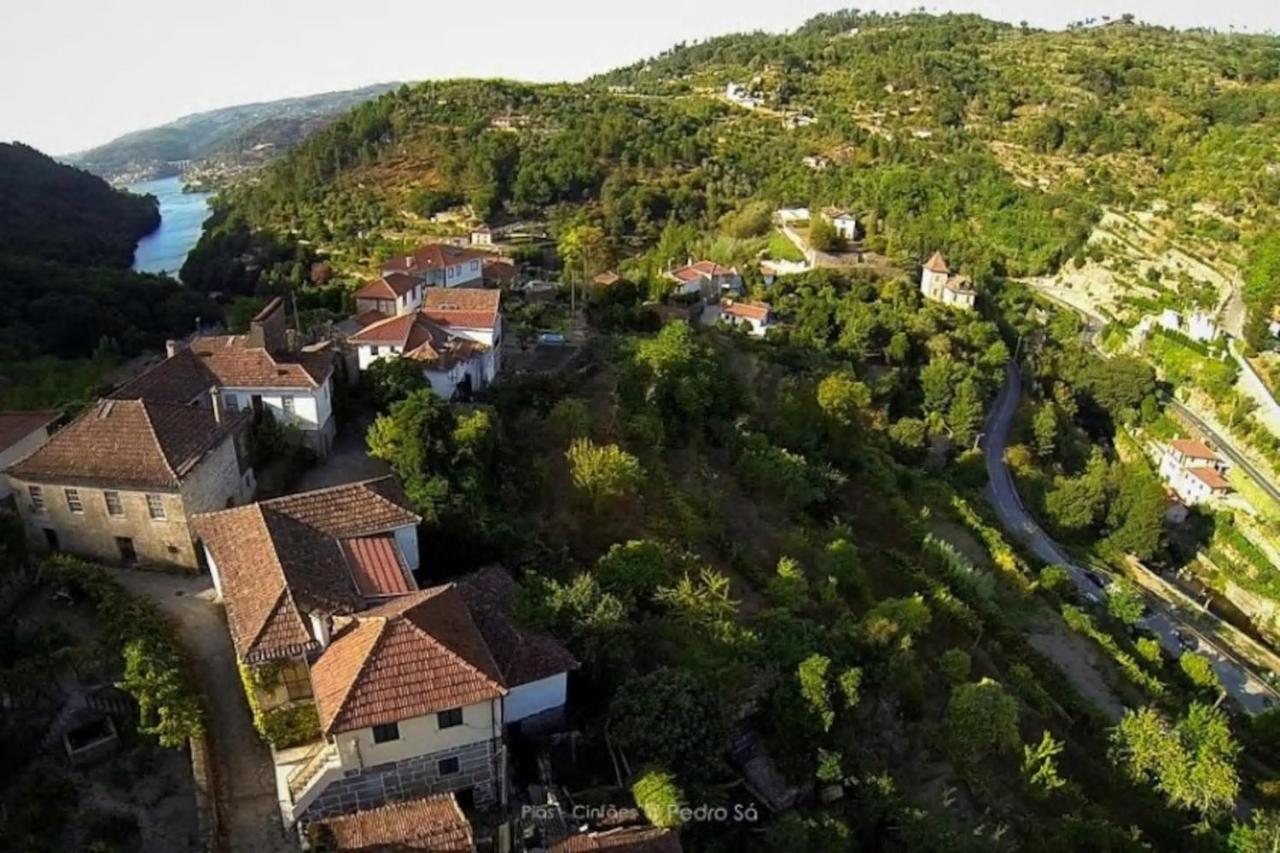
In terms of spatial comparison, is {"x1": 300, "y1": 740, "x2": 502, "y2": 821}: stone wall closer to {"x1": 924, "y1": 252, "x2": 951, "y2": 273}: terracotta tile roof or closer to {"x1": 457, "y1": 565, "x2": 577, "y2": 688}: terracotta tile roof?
{"x1": 457, "y1": 565, "x2": 577, "y2": 688}: terracotta tile roof

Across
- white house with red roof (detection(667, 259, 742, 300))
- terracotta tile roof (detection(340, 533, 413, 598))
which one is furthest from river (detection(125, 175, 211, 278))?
terracotta tile roof (detection(340, 533, 413, 598))

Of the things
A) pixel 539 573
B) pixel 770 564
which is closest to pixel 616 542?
pixel 539 573

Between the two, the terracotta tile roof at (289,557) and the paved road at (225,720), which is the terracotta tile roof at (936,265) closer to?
the terracotta tile roof at (289,557)

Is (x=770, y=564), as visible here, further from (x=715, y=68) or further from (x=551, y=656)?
(x=715, y=68)

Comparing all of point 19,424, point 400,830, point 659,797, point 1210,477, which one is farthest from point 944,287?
point 400,830

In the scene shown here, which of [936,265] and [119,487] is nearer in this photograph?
[119,487]

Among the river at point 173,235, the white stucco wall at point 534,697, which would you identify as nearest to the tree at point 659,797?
the white stucco wall at point 534,697

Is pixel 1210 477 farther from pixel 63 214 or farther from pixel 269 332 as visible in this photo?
pixel 63 214
